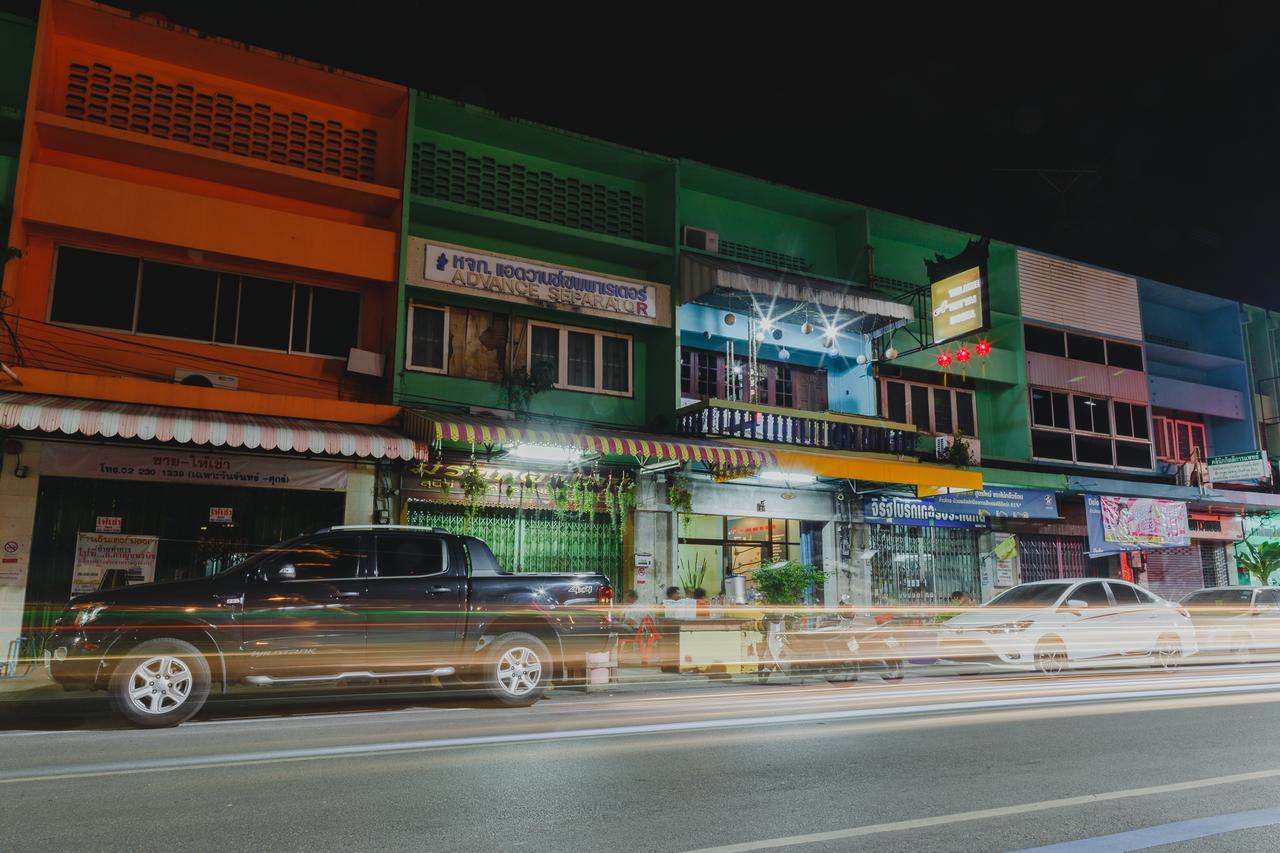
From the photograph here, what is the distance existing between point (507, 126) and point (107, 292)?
7.61 meters

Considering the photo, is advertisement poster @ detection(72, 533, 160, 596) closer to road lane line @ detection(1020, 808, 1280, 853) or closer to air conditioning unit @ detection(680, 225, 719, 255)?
air conditioning unit @ detection(680, 225, 719, 255)

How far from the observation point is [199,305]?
16.0 m

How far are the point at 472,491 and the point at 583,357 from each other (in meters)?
4.14

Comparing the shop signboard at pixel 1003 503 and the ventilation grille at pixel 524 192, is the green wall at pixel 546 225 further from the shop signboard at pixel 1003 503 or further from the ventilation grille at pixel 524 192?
the shop signboard at pixel 1003 503

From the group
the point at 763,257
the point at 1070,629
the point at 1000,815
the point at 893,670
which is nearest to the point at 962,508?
the point at 1070,629

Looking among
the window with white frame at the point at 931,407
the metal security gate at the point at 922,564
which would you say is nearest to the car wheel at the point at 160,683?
the metal security gate at the point at 922,564

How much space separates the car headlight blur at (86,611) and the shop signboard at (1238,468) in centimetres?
2740

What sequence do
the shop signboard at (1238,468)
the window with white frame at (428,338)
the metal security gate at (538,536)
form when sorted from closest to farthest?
the metal security gate at (538,536)
the window with white frame at (428,338)
the shop signboard at (1238,468)

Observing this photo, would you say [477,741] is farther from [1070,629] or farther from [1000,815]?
[1070,629]

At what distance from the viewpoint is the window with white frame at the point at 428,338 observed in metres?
17.6

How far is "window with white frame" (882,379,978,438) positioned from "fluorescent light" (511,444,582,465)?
351 inches

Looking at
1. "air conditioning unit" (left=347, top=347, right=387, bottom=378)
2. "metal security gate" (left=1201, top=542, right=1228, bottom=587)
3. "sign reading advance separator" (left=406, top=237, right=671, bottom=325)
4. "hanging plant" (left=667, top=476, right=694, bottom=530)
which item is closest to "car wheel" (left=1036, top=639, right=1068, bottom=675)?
"hanging plant" (left=667, top=476, right=694, bottom=530)

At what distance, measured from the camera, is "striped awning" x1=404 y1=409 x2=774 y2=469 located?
14.4 meters

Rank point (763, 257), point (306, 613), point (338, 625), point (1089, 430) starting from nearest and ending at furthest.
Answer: point (306, 613)
point (338, 625)
point (763, 257)
point (1089, 430)
